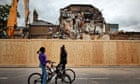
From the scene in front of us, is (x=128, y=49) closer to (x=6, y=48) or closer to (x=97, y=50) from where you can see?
(x=97, y=50)

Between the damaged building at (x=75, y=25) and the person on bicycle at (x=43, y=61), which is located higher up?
the damaged building at (x=75, y=25)

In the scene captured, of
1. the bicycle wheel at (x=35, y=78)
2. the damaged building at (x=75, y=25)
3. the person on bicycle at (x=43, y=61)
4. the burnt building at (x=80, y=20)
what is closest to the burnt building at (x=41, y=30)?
the damaged building at (x=75, y=25)

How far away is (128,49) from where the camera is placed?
97.0ft

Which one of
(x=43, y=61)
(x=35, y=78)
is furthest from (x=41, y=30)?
(x=43, y=61)

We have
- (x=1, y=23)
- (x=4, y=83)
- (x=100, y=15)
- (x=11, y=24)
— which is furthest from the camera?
(x=100, y=15)

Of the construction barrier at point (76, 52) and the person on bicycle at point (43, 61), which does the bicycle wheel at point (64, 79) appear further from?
the construction barrier at point (76, 52)

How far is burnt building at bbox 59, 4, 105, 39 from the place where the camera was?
52.1 metres

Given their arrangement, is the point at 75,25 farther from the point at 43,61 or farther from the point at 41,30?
the point at 43,61

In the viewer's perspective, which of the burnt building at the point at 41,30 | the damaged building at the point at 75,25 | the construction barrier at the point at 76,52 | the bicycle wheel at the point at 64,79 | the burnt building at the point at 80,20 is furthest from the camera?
the burnt building at the point at 41,30

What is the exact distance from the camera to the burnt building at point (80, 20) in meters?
52.1

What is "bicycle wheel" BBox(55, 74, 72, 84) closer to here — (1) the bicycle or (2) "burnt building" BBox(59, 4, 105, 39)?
(1) the bicycle

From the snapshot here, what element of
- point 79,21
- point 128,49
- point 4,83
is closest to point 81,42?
point 128,49

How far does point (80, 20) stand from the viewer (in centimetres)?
5522

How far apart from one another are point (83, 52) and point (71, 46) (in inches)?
52.1
